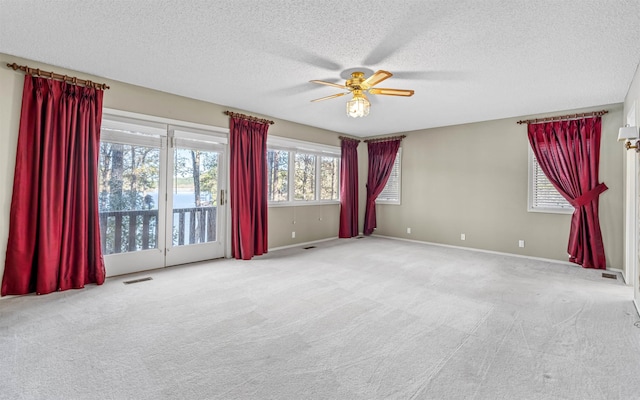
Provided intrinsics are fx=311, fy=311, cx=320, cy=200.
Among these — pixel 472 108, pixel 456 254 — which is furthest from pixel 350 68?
pixel 456 254

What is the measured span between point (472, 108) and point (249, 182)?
12.8 feet

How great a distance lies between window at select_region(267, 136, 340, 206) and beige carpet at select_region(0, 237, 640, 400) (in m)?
2.40

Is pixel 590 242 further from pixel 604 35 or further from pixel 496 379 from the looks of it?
pixel 496 379

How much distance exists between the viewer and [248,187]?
5.33m

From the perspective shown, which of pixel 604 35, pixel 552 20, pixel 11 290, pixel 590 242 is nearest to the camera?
pixel 552 20

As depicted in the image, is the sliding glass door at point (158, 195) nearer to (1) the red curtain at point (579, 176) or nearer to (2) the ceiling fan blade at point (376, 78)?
(2) the ceiling fan blade at point (376, 78)

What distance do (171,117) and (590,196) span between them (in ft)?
A: 20.9

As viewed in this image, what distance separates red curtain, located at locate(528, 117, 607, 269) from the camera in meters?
4.68

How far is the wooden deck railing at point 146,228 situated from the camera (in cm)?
404

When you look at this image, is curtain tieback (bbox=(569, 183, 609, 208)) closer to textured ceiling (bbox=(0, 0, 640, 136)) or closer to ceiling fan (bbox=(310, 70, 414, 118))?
textured ceiling (bbox=(0, 0, 640, 136))

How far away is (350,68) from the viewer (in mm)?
3471

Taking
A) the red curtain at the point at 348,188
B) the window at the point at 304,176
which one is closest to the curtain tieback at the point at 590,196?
the red curtain at the point at 348,188

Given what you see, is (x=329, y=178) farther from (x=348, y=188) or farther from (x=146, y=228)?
(x=146, y=228)

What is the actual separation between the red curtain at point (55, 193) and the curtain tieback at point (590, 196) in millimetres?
6750
